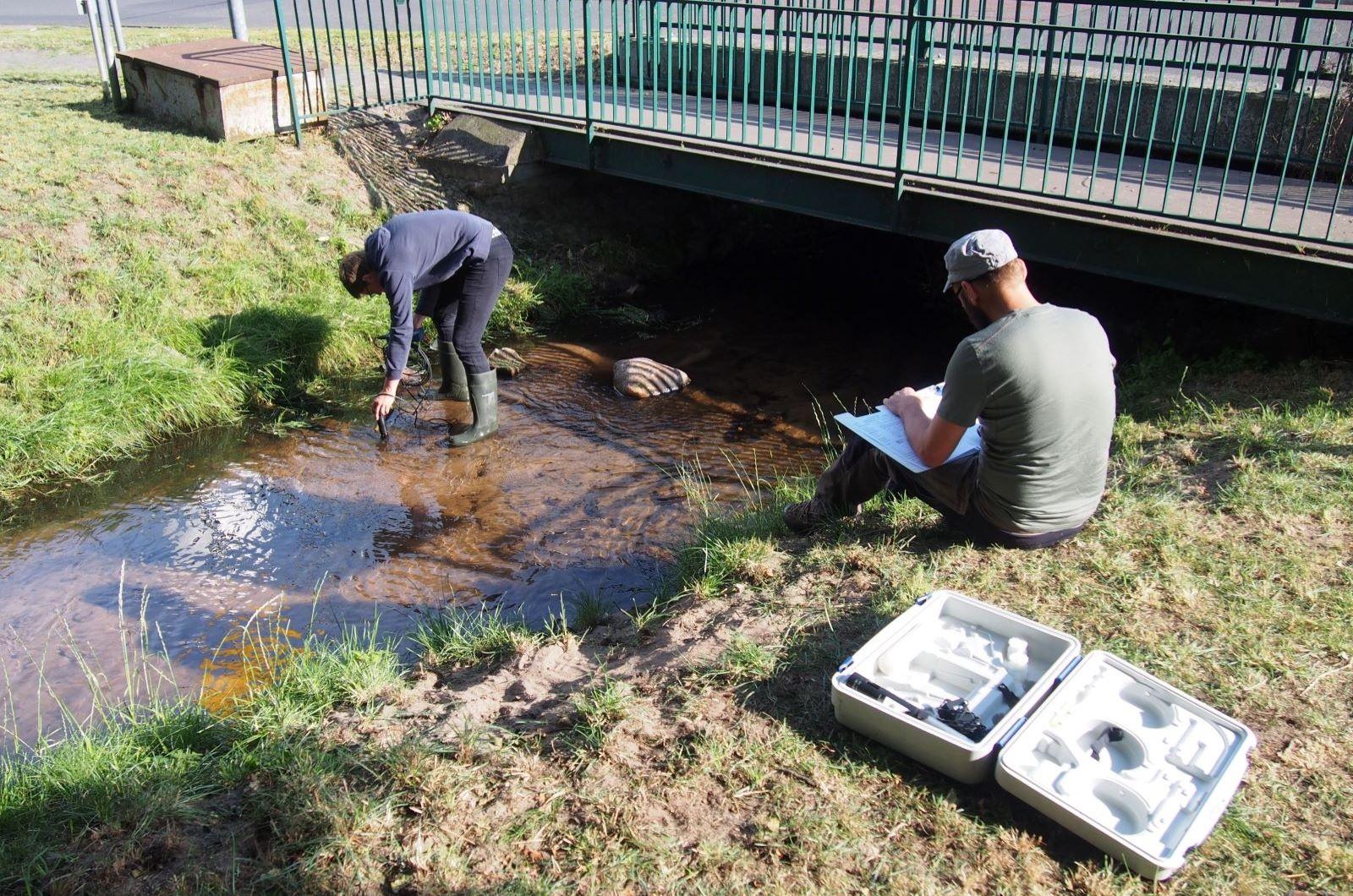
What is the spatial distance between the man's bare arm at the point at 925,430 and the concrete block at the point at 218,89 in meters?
7.46

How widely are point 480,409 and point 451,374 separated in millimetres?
668

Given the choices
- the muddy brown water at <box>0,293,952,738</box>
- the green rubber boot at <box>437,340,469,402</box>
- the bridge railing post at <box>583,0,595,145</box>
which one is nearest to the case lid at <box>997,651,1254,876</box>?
the muddy brown water at <box>0,293,952,738</box>

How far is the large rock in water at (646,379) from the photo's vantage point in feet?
25.8

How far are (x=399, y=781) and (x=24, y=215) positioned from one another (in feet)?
21.9

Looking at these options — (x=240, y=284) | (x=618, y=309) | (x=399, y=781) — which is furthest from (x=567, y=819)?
(x=618, y=309)

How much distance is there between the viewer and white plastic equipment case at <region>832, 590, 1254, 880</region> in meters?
2.78

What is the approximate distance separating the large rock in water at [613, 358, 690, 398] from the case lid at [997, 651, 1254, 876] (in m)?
4.97

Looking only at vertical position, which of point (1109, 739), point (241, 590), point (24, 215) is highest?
point (24, 215)

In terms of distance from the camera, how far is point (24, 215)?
25.3 feet

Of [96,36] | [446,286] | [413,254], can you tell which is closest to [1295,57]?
[446,286]

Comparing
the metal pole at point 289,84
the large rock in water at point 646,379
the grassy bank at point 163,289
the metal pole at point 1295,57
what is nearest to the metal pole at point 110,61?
the grassy bank at point 163,289

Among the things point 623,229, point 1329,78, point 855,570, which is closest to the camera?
point 855,570

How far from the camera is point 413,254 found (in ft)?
20.0

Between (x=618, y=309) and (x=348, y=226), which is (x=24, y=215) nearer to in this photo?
(x=348, y=226)
